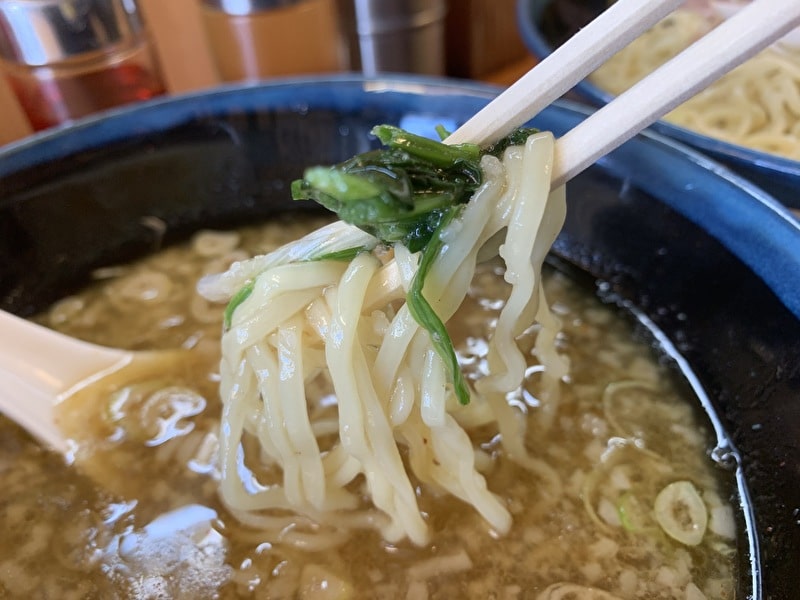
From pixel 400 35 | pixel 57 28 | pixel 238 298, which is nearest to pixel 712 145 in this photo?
pixel 238 298

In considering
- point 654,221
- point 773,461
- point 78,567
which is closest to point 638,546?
point 773,461

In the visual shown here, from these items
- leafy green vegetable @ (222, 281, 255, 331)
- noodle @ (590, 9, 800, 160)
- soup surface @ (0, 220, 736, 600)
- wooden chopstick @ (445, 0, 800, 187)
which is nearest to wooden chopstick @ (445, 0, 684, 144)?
wooden chopstick @ (445, 0, 800, 187)

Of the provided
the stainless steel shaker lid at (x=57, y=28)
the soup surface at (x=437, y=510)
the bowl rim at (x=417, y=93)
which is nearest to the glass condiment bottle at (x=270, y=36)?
the stainless steel shaker lid at (x=57, y=28)

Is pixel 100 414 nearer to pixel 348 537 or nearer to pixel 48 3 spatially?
pixel 348 537

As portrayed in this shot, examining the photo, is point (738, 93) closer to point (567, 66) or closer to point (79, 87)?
point (567, 66)

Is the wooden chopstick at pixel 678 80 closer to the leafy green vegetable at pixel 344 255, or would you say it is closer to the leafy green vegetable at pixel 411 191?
the leafy green vegetable at pixel 411 191
